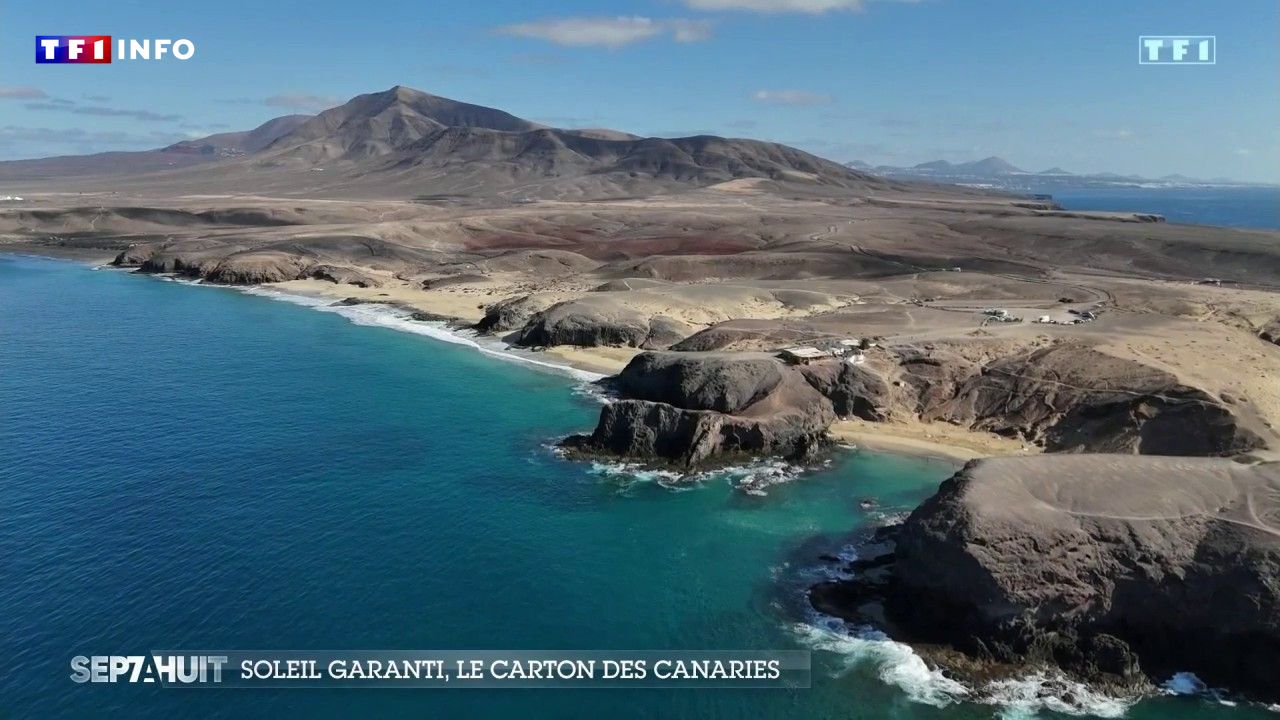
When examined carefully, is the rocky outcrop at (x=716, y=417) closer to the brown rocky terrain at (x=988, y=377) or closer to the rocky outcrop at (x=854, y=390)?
the brown rocky terrain at (x=988, y=377)

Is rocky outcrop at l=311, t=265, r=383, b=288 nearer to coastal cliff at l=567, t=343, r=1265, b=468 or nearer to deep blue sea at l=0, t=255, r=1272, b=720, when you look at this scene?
deep blue sea at l=0, t=255, r=1272, b=720

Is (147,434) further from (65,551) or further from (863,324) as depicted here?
(863,324)

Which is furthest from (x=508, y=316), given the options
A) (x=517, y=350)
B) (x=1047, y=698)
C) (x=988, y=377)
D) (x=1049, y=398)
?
(x=1047, y=698)

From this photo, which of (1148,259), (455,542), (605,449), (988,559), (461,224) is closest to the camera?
(988,559)

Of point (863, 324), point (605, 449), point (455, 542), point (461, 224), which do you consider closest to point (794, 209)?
point (461, 224)

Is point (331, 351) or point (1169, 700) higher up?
point (331, 351)

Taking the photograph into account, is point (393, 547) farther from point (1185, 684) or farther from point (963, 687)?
point (1185, 684)

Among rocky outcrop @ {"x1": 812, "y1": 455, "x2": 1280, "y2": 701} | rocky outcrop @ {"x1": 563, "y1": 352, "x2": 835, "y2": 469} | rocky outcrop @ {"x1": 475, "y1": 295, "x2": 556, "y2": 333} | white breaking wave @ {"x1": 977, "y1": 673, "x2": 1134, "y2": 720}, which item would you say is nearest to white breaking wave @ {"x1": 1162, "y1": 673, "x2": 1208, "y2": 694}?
rocky outcrop @ {"x1": 812, "y1": 455, "x2": 1280, "y2": 701}
